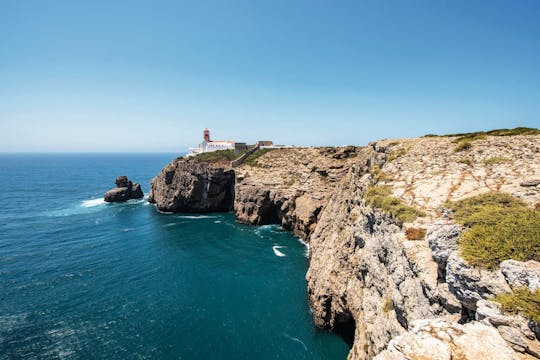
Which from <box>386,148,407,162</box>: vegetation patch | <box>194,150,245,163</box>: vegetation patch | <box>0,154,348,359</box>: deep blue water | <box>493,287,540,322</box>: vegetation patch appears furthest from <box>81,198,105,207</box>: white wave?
<box>493,287,540,322</box>: vegetation patch

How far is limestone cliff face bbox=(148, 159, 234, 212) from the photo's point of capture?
80.5m

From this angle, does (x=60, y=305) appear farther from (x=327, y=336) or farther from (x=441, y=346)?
(x=441, y=346)

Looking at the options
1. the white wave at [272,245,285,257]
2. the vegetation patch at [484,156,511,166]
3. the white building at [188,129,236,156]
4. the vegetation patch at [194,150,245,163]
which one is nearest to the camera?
the vegetation patch at [484,156,511,166]

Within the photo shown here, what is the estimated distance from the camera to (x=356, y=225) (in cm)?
2642

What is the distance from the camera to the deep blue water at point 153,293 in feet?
89.5

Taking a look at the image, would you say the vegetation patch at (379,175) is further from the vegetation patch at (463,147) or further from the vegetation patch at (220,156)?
the vegetation patch at (220,156)

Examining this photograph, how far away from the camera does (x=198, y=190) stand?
3189 inches

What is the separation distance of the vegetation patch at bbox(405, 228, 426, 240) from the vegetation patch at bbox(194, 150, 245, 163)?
78588 millimetres

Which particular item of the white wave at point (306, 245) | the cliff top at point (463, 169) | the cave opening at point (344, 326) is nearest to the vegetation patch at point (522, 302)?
the cliff top at point (463, 169)

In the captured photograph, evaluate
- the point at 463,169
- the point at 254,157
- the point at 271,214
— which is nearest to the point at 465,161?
the point at 463,169

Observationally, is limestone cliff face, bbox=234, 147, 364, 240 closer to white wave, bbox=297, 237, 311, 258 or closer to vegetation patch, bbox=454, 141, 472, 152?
white wave, bbox=297, 237, 311, 258

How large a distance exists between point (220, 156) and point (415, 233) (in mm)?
83006

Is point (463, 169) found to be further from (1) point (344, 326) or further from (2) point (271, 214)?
(2) point (271, 214)

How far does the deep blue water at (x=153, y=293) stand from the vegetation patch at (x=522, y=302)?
2179cm
